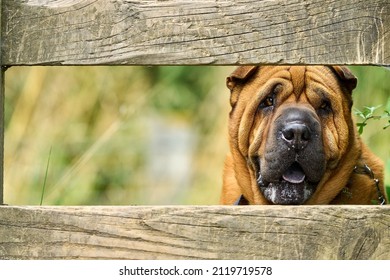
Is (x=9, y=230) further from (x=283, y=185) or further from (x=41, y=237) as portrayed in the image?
(x=283, y=185)

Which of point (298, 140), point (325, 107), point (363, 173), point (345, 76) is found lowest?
point (363, 173)

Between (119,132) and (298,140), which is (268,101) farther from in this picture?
(119,132)

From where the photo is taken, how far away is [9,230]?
7.13 ft

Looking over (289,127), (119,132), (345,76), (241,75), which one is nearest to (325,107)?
(345,76)

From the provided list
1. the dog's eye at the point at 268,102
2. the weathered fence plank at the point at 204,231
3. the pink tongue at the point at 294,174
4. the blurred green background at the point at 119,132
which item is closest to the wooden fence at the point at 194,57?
the weathered fence plank at the point at 204,231

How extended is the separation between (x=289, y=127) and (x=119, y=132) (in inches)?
127

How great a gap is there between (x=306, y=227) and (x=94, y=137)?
3859mm

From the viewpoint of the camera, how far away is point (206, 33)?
2.20 m

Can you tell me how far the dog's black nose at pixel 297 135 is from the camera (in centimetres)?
291

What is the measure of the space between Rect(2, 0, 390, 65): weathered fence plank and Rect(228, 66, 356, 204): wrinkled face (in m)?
0.75

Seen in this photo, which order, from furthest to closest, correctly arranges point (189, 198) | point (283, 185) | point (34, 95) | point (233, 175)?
point (189, 198), point (34, 95), point (233, 175), point (283, 185)


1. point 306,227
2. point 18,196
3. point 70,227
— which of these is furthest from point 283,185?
point 18,196

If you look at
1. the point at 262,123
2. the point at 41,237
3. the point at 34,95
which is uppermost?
the point at 34,95

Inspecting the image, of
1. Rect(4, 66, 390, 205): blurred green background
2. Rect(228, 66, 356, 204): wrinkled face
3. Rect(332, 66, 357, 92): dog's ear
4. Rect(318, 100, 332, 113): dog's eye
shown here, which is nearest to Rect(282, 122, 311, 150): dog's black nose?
Rect(228, 66, 356, 204): wrinkled face
